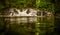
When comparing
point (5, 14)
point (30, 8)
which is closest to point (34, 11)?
point (30, 8)

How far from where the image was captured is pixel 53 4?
10188mm

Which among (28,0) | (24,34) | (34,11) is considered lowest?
(24,34)

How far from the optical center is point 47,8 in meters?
9.95

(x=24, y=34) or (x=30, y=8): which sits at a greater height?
(x=30, y=8)

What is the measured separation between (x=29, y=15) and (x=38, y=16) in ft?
1.76

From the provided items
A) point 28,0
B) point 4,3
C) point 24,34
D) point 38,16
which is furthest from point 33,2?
point 24,34

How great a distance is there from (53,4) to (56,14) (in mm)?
739

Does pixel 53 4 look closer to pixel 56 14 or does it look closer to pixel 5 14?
pixel 56 14

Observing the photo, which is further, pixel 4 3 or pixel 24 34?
pixel 4 3

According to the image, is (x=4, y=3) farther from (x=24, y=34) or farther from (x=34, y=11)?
(x=24, y=34)

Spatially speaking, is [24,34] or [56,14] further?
[56,14]

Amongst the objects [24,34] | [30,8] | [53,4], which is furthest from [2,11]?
[24,34]

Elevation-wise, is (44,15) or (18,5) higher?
(18,5)

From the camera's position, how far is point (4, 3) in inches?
395
